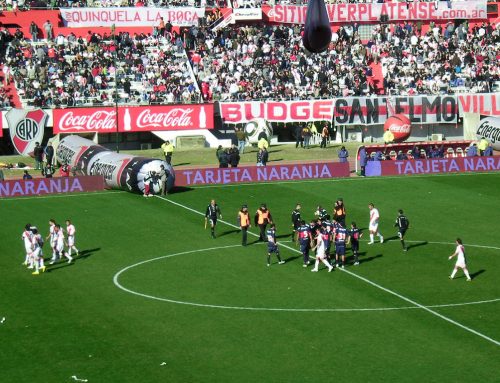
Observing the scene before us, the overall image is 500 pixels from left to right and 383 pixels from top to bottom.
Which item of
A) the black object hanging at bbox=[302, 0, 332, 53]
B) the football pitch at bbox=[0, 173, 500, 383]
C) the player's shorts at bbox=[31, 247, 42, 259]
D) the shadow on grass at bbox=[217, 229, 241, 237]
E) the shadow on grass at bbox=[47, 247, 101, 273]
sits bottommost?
the football pitch at bbox=[0, 173, 500, 383]

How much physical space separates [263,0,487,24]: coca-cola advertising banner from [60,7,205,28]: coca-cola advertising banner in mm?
7054

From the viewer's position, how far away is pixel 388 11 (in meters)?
86.7

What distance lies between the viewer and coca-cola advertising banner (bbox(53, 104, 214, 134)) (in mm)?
69375

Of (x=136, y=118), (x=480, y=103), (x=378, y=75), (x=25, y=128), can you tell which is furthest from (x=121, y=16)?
(x=480, y=103)

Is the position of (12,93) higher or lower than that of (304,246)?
higher

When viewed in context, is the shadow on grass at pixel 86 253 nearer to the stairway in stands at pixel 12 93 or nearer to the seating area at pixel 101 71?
the seating area at pixel 101 71

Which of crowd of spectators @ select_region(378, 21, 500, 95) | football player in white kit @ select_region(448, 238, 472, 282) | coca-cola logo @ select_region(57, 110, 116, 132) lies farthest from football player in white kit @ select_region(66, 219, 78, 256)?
crowd of spectators @ select_region(378, 21, 500, 95)

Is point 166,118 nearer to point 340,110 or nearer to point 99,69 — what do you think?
point 99,69

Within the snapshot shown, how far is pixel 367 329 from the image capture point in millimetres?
32156

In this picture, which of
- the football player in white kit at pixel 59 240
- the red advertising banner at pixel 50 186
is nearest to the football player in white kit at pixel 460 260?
the football player in white kit at pixel 59 240

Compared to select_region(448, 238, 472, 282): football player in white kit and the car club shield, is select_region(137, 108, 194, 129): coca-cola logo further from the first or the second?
select_region(448, 238, 472, 282): football player in white kit

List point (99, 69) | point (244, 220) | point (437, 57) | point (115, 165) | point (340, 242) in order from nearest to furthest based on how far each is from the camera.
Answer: point (340, 242)
point (244, 220)
point (115, 165)
point (99, 69)
point (437, 57)

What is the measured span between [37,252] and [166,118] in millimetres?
32528

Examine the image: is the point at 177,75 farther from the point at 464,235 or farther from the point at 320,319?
the point at 320,319
